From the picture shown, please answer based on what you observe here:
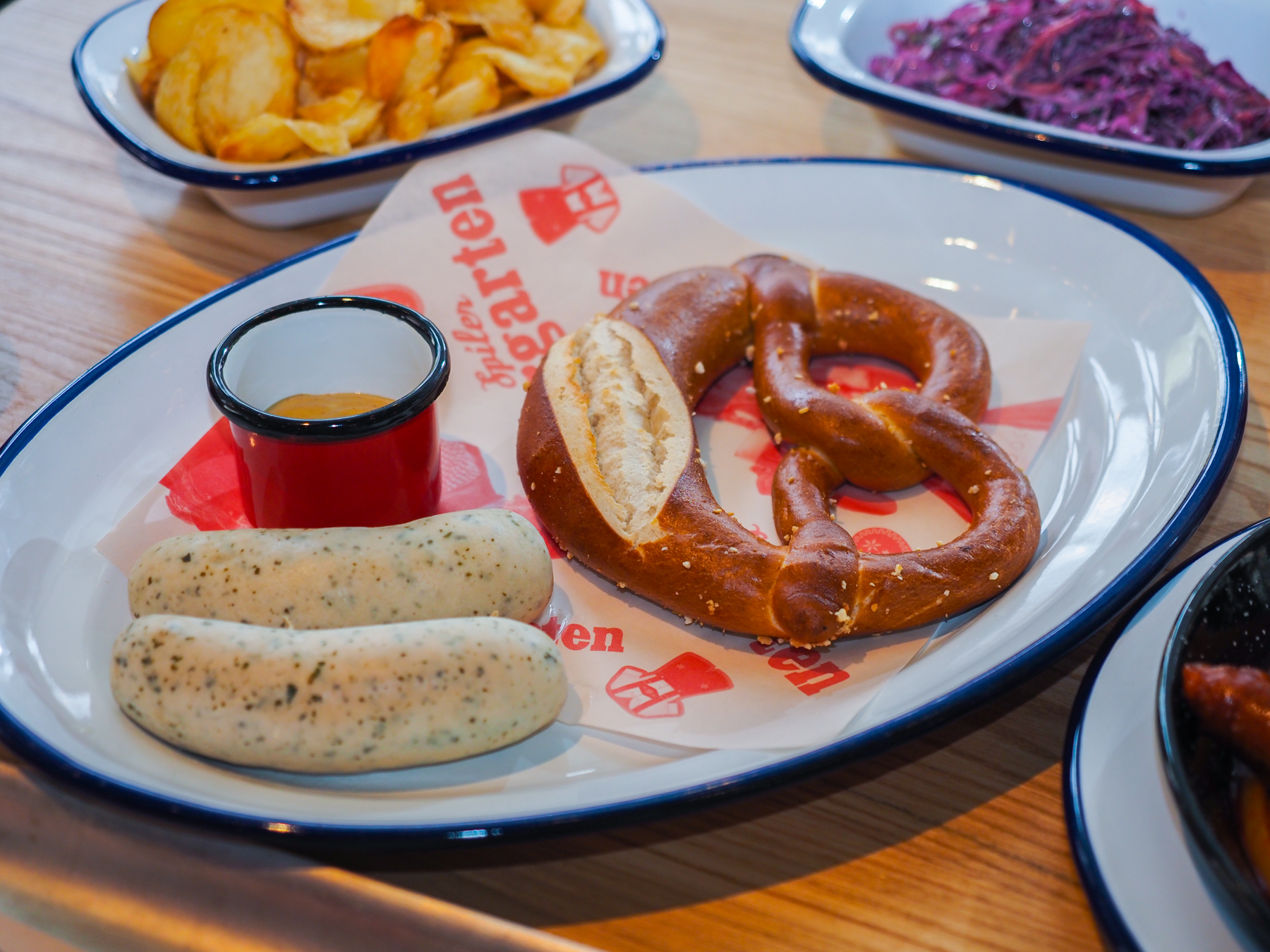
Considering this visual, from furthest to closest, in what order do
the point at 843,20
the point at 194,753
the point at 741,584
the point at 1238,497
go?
1. the point at 843,20
2. the point at 1238,497
3. the point at 741,584
4. the point at 194,753

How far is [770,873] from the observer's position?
110 centimetres

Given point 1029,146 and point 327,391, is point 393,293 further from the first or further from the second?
point 1029,146

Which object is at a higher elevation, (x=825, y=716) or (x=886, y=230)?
(x=886, y=230)

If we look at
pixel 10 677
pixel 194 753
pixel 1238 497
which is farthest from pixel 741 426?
pixel 10 677

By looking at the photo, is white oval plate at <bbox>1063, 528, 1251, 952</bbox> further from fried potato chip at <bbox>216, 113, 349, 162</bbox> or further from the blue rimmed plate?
fried potato chip at <bbox>216, 113, 349, 162</bbox>

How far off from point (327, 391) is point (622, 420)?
1.39 feet

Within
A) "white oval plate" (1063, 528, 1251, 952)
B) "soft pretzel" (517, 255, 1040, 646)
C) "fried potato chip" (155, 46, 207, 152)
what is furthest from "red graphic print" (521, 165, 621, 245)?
"white oval plate" (1063, 528, 1251, 952)

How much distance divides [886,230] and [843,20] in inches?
27.3

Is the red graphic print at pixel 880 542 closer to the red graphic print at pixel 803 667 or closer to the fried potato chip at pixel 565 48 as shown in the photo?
the red graphic print at pixel 803 667

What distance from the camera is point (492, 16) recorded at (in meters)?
2.08

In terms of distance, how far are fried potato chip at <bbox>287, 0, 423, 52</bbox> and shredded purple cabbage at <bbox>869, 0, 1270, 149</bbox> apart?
44.7 inches

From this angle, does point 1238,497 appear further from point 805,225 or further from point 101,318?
point 101,318

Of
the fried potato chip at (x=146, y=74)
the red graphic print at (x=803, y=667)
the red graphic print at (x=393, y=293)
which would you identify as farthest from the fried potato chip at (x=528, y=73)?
the red graphic print at (x=803, y=667)

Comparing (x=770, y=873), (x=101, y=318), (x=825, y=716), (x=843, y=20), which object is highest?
(x=843, y=20)
